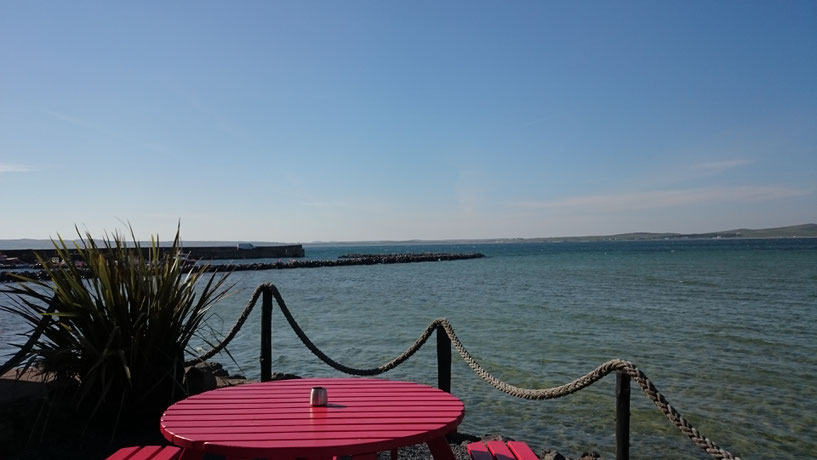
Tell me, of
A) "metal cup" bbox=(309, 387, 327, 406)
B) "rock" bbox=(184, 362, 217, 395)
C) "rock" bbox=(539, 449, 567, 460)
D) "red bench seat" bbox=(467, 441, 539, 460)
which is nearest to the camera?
"metal cup" bbox=(309, 387, 327, 406)

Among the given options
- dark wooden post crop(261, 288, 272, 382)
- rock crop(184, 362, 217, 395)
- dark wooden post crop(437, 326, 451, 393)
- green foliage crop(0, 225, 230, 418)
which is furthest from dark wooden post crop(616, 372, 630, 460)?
rock crop(184, 362, 217, 395)

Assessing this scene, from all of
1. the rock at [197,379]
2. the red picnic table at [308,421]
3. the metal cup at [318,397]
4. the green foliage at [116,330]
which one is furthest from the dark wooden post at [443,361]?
the rock at [197,379]

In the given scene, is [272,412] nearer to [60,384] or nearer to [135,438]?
[135,438]

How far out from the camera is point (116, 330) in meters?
4.46

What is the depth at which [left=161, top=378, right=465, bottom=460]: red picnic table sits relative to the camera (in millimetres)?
2109

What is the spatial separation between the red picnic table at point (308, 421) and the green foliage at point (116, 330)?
1995mm

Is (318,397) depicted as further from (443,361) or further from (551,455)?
(551,455)

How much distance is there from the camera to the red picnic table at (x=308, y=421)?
6.92 feet

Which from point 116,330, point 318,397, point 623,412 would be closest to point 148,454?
point 318,397

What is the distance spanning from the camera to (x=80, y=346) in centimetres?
457

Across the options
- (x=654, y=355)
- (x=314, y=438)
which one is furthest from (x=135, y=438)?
(x=654, y=355)

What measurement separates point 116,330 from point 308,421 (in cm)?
280

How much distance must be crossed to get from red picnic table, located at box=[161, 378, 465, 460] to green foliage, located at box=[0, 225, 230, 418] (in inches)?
78.5

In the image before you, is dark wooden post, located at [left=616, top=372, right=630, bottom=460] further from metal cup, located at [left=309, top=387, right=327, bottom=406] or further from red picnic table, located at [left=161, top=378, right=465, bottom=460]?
metal cup, located at [left=309, top=387, right=327, bottom=406]
